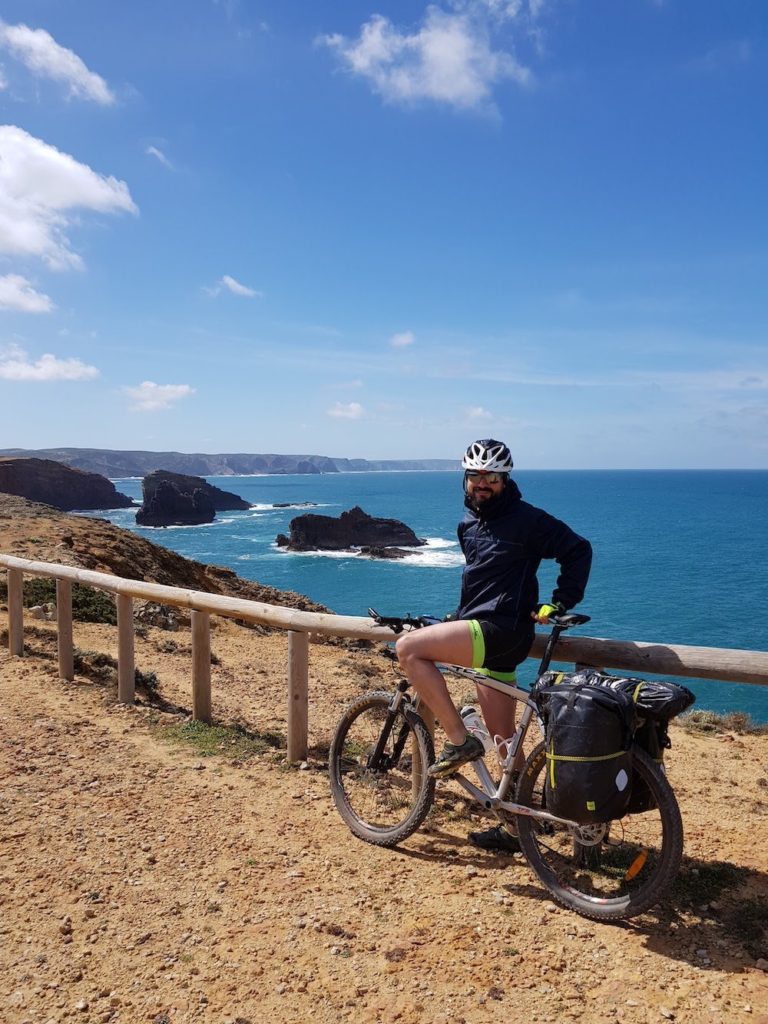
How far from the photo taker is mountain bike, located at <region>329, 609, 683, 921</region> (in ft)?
10.1

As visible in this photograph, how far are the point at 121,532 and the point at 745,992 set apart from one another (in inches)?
984

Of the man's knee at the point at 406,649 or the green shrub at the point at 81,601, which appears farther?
the green shrub at the point at 81,601

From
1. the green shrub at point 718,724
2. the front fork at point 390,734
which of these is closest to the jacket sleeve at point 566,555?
the front fork at point 390,734

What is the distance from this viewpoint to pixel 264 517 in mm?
129250

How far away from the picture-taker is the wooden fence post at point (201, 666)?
6.04 metres

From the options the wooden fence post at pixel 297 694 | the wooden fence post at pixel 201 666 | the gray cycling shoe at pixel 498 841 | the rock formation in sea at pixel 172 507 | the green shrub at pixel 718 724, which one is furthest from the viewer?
the rock formation in sea at pixel 172 507

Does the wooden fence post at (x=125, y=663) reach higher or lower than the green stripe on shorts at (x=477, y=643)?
lower

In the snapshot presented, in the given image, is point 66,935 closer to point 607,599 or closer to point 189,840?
point 189,840

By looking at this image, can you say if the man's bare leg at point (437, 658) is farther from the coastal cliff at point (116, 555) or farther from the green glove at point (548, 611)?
the coastal cliff at point (116, 555)

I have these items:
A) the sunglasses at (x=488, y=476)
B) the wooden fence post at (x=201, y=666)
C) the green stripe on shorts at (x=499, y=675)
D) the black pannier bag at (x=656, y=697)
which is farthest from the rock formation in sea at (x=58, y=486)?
the black pannier bag at (x=656, y=697)

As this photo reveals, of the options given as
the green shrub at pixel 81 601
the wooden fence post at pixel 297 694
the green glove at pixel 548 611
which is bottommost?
the green shrub at pixel 81 601

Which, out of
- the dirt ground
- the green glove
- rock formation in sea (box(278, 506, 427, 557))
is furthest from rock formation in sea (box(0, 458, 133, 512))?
the green glove

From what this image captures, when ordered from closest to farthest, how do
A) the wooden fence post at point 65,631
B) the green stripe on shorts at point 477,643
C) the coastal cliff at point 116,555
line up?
the green stripe on shorts at point 477,643
the wooden fence post at point 65,631
the coastal cliff at point 116,555

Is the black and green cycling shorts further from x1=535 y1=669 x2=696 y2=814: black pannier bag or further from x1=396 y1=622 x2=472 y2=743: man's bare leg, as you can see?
x1=535 y1=669 x2=696 y2=814: black pannier bag
